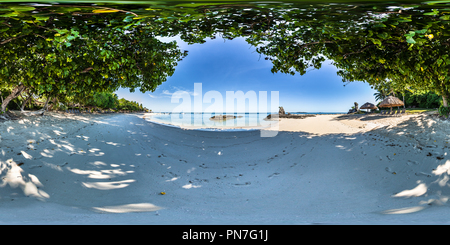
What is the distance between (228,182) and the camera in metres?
4.78

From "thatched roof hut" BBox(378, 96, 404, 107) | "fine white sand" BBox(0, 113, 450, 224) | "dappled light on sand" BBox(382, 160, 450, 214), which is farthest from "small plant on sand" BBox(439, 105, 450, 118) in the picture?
"thatched roof hut" BBox(378, 96, 404, 107)

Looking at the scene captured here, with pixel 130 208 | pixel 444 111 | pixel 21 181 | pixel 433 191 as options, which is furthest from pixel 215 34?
pixel 444 111

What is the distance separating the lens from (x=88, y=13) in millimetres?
3627

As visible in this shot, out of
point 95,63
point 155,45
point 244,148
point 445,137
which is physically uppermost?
point 155,45

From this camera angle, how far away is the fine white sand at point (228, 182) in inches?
122

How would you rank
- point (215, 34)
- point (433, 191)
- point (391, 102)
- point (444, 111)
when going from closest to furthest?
1. point (433, 191)
2. point (215, 34)
3. point (444, 111)
4. point (391, 102)

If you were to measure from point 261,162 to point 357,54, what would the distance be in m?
5.12

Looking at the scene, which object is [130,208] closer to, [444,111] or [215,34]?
[215,34]

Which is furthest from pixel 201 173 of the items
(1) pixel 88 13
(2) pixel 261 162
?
(1) pixel 88 13

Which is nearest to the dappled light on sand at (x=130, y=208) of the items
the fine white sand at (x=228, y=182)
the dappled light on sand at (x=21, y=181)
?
the fine white sand at (x=228, y=182)

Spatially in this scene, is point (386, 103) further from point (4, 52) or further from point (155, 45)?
point (4, 52)

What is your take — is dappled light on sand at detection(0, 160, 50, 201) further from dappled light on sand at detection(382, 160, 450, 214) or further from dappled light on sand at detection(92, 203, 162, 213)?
dappled light on sand at detection(382, 160, 450, 214)

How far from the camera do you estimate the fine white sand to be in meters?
3.09

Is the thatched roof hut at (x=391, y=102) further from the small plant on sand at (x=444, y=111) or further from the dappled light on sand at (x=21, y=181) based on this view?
the dappled light on sand at (x=21, y=181)
